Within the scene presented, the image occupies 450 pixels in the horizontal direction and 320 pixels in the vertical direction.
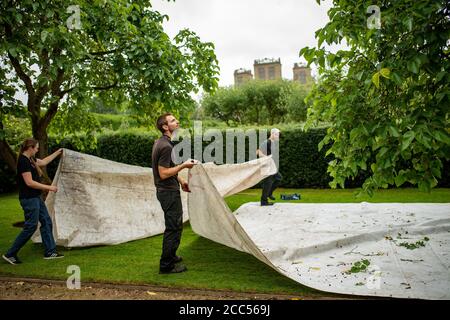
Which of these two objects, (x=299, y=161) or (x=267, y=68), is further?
(x=267, y=68)

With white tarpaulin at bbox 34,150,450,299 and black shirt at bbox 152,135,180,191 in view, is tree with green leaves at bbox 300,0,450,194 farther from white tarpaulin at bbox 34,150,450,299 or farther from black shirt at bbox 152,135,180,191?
black shirt at bbox 152,135,180,191

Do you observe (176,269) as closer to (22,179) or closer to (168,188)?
(168,188)

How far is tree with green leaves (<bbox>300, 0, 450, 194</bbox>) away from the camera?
2713 millimetres

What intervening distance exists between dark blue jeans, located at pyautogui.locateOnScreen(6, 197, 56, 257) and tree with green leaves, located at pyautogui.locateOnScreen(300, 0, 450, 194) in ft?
13.7

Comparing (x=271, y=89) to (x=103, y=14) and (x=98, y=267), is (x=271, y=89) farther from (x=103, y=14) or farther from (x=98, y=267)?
(x=98, y=267)

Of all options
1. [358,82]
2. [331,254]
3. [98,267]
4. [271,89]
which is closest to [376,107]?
[358,82]

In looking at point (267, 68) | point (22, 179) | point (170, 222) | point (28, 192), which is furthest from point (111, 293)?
point (267, 68)

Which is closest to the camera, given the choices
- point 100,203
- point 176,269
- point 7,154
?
point 176,269

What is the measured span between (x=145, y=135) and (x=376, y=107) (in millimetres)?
12281

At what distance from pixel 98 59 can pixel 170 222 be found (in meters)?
4.24

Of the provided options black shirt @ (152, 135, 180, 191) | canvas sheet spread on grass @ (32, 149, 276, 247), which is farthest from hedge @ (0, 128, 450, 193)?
black shirt @ (152, 135, 180, 191)

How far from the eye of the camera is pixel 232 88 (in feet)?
116

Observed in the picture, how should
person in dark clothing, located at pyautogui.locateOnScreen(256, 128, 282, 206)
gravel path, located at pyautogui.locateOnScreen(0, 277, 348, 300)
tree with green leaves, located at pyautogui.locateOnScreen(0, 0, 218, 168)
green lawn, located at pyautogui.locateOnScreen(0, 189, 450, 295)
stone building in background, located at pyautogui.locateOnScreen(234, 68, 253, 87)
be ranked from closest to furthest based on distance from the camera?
gravel path, located at pyautogui.locateOnScreen(0, 277, 348, 300) < green lawn, located at pyautogui.locateOnScreen(0, 189, 450, 295) < tree with green leaves, located at pyautogui.locateOnScreen(0, 0, 218, 168) < person in dark clothing, located at pyautogui.locateOnScreen(256, 128, 282, 206) < stone building in background, located at pyautogui.locateOnScreen(234, 68, 253, 87)

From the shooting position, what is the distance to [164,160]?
424 cm
